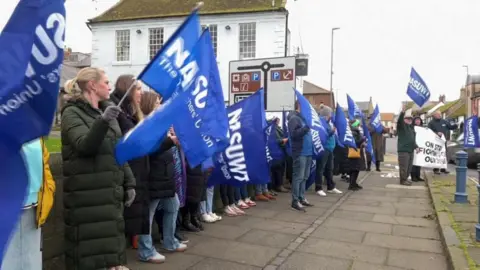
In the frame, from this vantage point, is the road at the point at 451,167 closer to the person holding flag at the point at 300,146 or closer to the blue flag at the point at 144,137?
the person holding flag at the point at 300,146

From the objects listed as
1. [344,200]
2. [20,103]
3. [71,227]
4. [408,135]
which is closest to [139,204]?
[71,227]

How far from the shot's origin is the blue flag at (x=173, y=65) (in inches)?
144

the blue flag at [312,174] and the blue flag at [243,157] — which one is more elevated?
the blue flag at [243,157]

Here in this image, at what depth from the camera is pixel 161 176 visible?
14.7 ft

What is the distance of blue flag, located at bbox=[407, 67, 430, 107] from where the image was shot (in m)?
10.7

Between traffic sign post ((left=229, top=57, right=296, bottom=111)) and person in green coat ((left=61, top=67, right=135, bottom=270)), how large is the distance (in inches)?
253

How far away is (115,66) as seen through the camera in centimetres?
3033

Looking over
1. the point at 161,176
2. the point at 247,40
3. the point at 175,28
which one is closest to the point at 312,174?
the point at 161,176

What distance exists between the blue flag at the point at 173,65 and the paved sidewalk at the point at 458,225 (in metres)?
3.33

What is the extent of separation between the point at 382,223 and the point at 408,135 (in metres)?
4.81

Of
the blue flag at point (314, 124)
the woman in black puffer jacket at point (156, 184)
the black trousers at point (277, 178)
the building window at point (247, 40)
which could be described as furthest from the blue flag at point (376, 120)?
the building window at point (247, 40)

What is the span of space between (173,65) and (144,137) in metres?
0.88

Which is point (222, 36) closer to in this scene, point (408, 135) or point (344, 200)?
point (408, 135)

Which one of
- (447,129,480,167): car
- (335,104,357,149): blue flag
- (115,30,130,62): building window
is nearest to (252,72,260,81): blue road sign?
(335,104,357,149): blue flag
